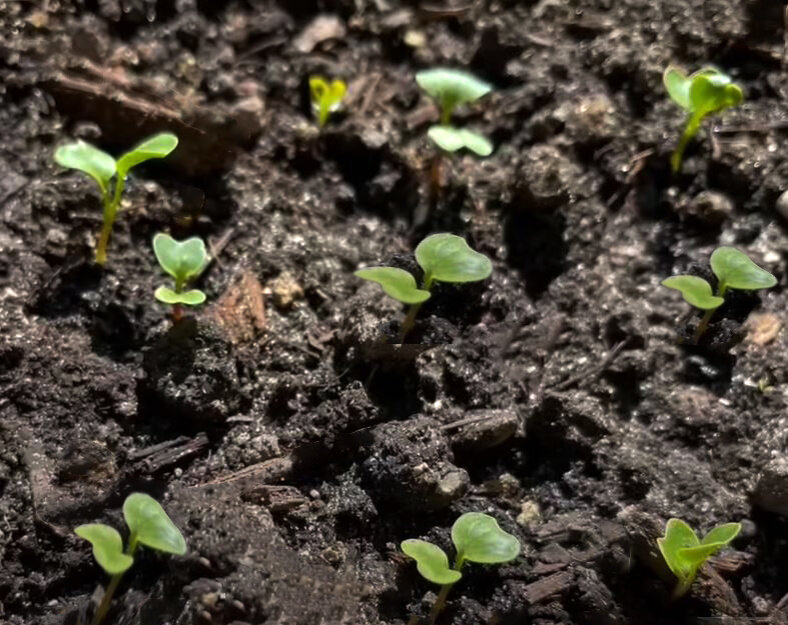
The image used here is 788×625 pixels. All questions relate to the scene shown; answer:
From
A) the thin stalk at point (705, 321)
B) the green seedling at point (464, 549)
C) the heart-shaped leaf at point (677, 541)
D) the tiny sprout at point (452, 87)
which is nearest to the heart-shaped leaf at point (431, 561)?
the green seedling at point (464, 549)

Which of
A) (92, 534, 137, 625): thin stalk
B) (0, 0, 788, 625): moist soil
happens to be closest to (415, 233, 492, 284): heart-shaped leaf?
(0, 0, 788, 625): moist soil

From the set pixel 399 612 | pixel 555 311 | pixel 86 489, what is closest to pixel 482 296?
pixel 555 311

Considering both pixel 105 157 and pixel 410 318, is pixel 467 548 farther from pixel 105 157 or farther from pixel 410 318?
pixel 105 157

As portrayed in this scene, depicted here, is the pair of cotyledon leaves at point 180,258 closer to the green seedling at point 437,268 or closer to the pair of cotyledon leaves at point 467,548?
the green seedling at point 437,268

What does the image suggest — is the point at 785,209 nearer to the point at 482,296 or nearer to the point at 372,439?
the point at 482,296

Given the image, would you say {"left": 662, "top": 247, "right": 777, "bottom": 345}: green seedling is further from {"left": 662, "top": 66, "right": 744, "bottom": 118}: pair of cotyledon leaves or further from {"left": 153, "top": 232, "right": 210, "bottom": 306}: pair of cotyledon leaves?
{"left": 153, "top": 232, "right": 210, "bottom": 306}: pair of cotyledon leaves

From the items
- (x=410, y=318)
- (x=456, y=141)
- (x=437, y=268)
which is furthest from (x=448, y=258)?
(x=456, y=141)
